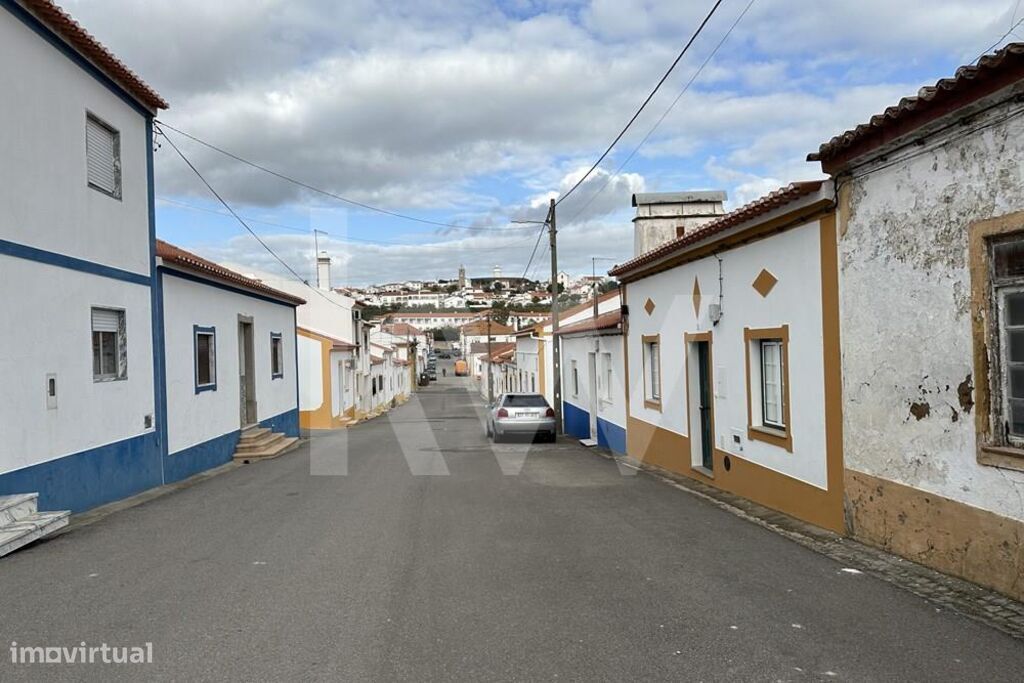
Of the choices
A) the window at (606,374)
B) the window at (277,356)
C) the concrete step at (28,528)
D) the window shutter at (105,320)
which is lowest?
the concrete step at (28,528)

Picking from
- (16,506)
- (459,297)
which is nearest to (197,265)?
(16,506)

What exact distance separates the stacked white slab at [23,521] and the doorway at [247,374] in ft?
34.7

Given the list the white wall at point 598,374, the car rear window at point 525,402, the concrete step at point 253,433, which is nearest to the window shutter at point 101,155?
the concrete step at point 253,433

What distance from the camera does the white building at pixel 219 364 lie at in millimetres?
14133

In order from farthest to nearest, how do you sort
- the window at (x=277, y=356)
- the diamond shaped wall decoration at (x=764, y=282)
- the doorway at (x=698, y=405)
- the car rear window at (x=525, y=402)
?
1. the car rear window at (x=525, y=402)
2. the window at (x=277, y=356)
3. the doorway at (x=698, y=405)
4. the diamond shaped wall decoration at (x=764, y=282)

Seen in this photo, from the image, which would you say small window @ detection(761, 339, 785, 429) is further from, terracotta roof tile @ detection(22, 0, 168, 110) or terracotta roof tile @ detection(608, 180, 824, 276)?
terracotta roof tile @ detection(22, 0, 168, 110)

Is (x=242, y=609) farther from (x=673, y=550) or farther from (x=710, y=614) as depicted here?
(x=673, y=550)

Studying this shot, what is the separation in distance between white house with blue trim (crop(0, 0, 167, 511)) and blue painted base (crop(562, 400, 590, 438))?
1376cm

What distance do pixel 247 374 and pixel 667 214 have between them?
11.1 metres

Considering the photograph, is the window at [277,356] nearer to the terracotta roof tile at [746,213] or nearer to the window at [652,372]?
the window at [652,372]

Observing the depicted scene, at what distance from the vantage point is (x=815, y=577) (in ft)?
21.5

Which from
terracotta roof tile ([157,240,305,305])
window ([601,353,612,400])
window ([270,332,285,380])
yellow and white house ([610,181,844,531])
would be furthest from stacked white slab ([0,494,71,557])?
window ([601,353,612,400])

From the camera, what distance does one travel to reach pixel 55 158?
10.1 metres

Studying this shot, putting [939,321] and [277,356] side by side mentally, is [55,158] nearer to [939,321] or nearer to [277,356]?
[939,321]
